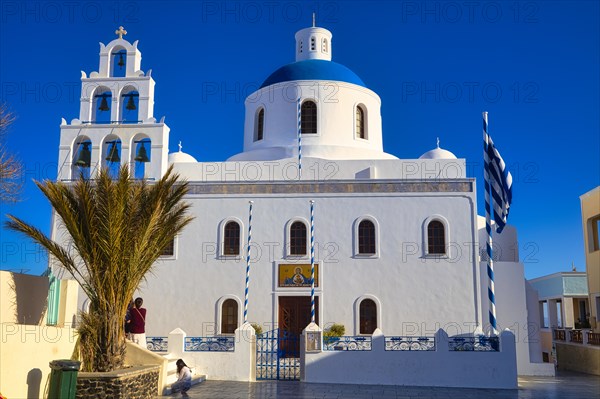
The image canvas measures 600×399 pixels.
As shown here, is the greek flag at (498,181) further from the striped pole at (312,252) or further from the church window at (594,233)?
the church window at (594,233)

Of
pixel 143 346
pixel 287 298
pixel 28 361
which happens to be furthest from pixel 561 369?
pixel 28 361

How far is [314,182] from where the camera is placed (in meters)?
17.8

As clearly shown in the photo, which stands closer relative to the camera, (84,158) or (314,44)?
(84,158)

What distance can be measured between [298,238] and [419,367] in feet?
18.2

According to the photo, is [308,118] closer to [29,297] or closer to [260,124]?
[260,124]

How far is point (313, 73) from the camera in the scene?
21.0 meters

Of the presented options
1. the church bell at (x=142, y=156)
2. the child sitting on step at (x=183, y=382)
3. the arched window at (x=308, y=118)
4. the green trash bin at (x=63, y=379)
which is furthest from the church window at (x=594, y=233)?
the green trash bin at (x=63, y=379)

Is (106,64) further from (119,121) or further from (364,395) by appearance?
(364,395)

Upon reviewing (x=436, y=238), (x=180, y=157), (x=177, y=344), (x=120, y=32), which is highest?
(x=120, y=32)

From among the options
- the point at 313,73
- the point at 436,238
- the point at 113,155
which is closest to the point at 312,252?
the point at 436,238

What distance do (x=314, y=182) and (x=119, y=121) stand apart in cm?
580

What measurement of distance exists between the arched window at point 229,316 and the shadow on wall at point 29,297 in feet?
21.0

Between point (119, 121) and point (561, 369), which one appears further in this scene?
point (561, 369)

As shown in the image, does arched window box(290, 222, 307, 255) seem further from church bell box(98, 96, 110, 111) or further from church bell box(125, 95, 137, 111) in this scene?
church bell box(98, 96, 110, 111)
